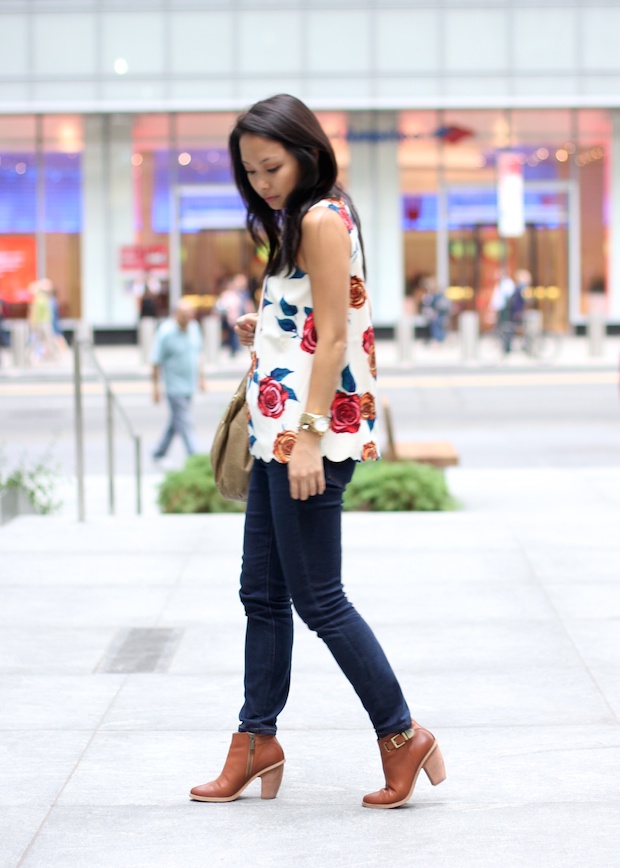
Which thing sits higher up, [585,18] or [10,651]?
[585,18]

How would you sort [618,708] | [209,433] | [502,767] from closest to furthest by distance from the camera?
[502,767] → [618,708] → [209,433]

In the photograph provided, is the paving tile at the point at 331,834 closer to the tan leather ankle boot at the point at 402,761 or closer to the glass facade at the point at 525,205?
the tan leather ankle boot at the point at 402,761

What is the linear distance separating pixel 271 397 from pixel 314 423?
15cm

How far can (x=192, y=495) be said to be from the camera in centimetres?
932

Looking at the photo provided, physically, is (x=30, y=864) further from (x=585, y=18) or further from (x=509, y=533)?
(x=585, y=18)

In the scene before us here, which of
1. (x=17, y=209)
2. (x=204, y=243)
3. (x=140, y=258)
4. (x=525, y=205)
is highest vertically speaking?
(x=525, y=205)

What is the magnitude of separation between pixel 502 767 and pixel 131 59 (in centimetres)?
3047

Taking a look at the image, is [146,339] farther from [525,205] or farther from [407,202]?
[525,205]

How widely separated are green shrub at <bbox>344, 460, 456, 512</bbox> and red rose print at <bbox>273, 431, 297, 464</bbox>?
5.79m

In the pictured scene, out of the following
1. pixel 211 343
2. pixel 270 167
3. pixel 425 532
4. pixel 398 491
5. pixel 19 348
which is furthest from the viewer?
pixel 211 343

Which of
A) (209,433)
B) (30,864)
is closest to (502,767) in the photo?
(30,864)

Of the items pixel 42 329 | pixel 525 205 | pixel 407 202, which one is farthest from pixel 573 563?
pixel 525 205

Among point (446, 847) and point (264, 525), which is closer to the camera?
point (446, 847)

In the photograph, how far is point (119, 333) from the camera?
33562 mm
